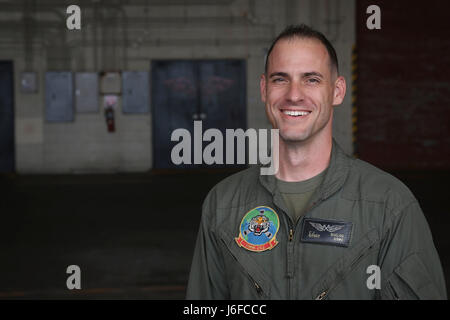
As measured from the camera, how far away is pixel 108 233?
27.0ft

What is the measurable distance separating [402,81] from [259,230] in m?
15.8

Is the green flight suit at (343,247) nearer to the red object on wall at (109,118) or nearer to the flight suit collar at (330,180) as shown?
the flight suit collar at (330,180)

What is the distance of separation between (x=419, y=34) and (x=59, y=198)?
36.7 feet

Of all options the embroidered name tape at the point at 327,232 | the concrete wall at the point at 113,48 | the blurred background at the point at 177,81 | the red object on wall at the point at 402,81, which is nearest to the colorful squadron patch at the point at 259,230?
the embroidered name tape at the point at 327,232

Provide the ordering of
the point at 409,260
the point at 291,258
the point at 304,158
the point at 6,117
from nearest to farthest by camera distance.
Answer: the point at 409,260, the point at 291,258, the point at 304,158, the point at 6,117

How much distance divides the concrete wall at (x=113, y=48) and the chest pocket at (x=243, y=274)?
14.4 m

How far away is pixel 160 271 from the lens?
6.25 meters

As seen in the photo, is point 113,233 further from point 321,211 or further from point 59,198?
point 321,211

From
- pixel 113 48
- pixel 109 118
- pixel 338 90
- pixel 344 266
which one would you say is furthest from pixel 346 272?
pixel 113 48

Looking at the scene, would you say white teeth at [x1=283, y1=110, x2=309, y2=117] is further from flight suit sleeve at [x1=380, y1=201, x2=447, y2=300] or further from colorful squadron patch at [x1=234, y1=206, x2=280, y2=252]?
flight suit sleeve at [x1=380, y1=201, x2=447, y2=300]

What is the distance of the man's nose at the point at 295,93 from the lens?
2.18 m

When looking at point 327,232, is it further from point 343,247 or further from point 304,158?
point 304,158

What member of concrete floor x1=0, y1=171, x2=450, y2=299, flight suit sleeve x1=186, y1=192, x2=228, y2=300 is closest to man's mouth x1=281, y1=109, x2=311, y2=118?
flight suit sleeve x1=186, y1=192, x2=228, y2=300
